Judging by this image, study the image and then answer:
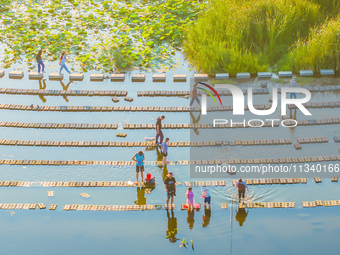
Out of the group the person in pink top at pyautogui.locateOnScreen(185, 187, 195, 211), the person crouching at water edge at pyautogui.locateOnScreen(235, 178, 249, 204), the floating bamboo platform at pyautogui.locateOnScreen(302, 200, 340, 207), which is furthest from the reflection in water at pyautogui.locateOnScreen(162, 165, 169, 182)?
the floating bamboo platform at pyautogui.locateOnScreen(302, 200, 340, 207)

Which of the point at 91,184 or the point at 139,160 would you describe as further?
the point at 91,184

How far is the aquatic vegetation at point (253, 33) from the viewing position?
25672 millimetres

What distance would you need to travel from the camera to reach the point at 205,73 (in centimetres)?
2547

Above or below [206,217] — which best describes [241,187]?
above

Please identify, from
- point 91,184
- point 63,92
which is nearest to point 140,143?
point 91,184

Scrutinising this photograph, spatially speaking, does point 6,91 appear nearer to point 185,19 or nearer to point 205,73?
point 205,73

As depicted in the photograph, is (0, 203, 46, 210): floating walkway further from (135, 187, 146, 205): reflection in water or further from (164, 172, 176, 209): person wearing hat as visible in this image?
(164, 172, 176, 209): person wearing hat

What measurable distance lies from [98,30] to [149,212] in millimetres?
18548

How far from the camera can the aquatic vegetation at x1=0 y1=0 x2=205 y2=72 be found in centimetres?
2770

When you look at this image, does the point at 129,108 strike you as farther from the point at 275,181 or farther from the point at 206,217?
the point at 206,217

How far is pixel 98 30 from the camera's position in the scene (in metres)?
31.3

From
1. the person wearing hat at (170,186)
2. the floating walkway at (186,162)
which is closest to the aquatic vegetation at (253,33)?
the floating walkway at (186,162)

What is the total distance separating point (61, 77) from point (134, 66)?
4083mm

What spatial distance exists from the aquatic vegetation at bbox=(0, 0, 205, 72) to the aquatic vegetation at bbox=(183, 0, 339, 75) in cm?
216
